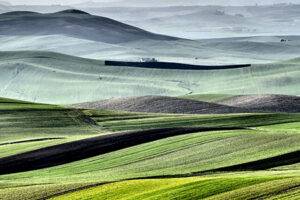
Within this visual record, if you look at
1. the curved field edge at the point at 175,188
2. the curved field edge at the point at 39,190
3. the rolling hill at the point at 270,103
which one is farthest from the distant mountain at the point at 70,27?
the curved field edge at the point at 175,188

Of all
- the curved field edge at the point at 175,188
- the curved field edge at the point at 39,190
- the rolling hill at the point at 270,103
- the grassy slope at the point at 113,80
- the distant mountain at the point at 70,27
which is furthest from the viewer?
the distant mountain at the point at 70,27

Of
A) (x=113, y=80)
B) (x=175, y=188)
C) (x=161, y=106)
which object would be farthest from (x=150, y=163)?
(x=113, y=80)

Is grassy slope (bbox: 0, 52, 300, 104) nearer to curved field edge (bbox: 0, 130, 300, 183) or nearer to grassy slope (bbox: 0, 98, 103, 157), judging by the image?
grassy slope (bbox: 0, 98, 103, 157)

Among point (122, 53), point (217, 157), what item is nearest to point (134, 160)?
point (217, 157)

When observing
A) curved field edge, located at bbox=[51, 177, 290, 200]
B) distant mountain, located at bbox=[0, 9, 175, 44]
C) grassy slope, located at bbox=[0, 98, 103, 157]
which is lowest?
grassy slope, located at bbox=[0, 98, 103, 157]

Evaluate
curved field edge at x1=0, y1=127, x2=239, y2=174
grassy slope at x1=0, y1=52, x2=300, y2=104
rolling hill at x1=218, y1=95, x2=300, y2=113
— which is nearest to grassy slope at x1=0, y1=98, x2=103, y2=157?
curved field edge at x1=0, y1=127, x2=239, y2=174

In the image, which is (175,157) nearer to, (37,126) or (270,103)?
(37,126)

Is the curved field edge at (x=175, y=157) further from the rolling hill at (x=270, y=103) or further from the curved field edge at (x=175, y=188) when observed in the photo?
the rolling hill at (x=270, y=103)

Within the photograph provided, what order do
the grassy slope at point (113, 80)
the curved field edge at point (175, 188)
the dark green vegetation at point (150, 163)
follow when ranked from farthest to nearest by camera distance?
the grassy slope at point (113, 80) → the dark green vegetation at point (150, 163) → the curved field edge at point (175, 188)

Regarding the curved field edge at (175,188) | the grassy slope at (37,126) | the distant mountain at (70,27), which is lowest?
the grassy slope at (37,126)
